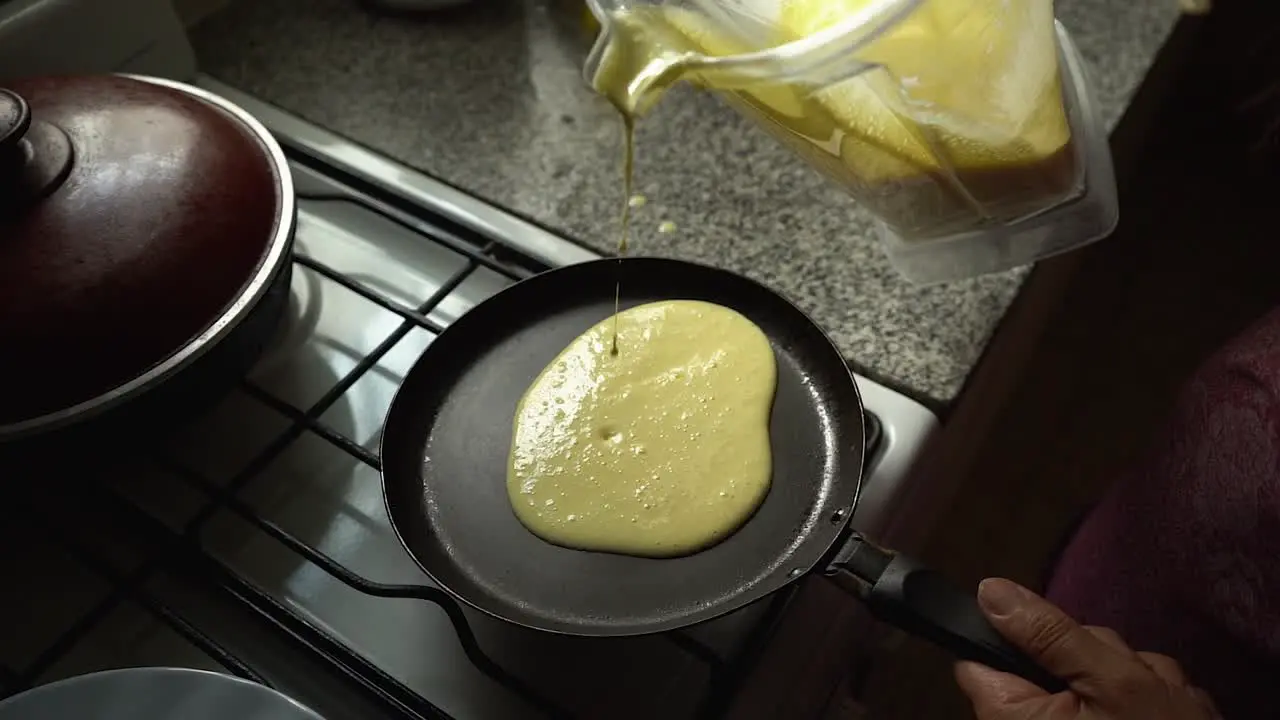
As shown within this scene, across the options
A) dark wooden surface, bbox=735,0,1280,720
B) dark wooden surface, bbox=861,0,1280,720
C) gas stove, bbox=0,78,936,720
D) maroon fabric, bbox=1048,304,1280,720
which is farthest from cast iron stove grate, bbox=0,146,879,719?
dark wooden surface, bbox=861,0,1280,720

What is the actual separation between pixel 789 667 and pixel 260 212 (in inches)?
16.7

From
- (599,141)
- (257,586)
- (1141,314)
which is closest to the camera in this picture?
(257,586)

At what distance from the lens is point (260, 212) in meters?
0.60

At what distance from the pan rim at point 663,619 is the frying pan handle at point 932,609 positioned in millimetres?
24

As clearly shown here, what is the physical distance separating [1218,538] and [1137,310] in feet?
3.43

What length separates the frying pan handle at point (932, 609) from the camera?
0.49 meters

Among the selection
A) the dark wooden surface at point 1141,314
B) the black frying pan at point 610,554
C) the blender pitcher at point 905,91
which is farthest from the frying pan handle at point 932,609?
the dark wooden surface at point 1141,314

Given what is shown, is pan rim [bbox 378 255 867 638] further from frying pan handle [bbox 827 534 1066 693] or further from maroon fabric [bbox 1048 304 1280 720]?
maroon fabric [bbox 1048 304 1280 720]

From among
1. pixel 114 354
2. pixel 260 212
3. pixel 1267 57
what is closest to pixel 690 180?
pixel 260 212

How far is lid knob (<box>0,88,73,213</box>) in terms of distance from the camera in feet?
1.74

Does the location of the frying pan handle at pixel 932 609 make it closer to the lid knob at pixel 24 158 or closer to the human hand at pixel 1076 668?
the human hand at pixel 1076 668

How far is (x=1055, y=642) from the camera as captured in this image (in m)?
0.50

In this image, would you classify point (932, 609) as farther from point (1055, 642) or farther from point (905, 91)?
point (905, 91)

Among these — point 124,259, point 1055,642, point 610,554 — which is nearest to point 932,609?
point 1055,642
